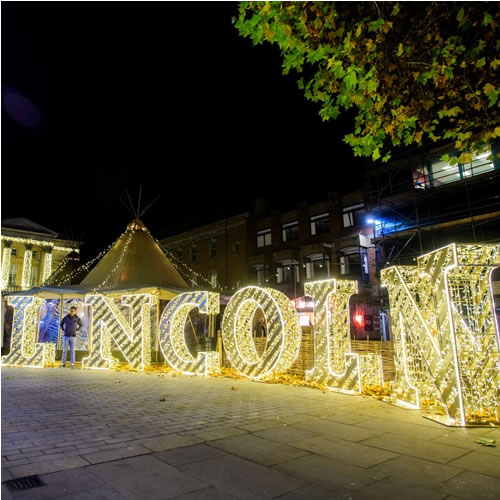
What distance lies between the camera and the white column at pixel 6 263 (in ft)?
129

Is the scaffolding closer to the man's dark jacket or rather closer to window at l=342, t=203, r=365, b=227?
window at l=342, t=203, r=365, b=227

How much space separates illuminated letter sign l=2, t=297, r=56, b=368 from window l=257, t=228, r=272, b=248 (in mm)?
20043

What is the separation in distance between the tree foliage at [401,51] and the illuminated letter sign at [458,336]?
174 centimetres

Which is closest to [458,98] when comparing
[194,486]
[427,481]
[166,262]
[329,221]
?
[427,481]

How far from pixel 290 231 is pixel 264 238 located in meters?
2.83

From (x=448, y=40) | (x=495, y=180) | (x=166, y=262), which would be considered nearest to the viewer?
(x=448, y=40)

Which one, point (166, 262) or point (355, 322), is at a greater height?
point (166, 262)

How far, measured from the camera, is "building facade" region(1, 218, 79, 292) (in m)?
41.1

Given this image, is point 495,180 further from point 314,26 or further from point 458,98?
point 314,26

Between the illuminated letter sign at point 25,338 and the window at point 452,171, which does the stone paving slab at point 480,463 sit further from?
the window at point 452,171

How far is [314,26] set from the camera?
4.82 m

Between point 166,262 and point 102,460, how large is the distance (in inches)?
538

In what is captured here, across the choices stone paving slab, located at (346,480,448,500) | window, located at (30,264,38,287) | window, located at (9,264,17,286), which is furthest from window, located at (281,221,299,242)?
window, located at (9,264,17,286)

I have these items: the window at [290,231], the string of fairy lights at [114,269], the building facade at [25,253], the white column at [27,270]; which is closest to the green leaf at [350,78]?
the string of fairy lights at [114,269]
